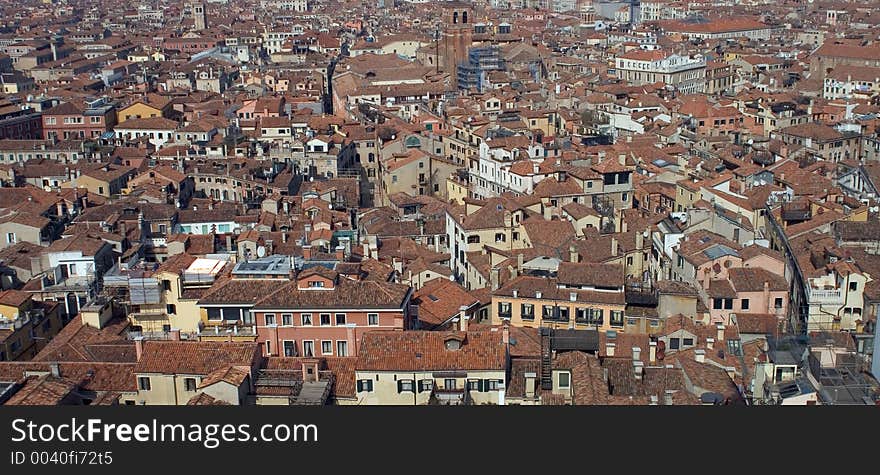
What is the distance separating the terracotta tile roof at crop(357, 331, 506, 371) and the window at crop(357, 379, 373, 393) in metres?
0.16

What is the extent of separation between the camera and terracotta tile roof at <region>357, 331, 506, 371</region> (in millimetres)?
12383

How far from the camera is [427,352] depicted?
41.4 feet

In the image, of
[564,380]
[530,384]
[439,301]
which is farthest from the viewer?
[439,301]

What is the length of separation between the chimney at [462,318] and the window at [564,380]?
2147 millimetres

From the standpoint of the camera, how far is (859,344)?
556 inches

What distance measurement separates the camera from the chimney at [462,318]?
1494 cm

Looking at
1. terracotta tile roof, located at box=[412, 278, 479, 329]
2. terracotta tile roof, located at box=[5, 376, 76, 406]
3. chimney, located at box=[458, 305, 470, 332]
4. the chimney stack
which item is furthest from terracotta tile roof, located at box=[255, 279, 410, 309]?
the chimney stack

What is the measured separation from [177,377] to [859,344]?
923 centimetres

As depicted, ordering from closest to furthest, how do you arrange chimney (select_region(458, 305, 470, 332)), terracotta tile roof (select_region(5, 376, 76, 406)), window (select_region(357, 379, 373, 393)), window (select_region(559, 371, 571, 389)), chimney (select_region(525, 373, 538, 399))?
terracotta tile roof (select_region(5, 376, 76, 406))
window (select_region(357, 379, 373, 393))
chimney (select_region(525, 373, 538, 399))
window (select_region(559, 371, 571, 389))
chimney (select_region(458, 305, 470, 332))

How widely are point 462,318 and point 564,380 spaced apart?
2.90 meters

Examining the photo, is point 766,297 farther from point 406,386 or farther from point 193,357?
point 193,357

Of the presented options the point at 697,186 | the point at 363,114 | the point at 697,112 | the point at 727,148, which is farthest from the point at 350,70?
the point at 697,186

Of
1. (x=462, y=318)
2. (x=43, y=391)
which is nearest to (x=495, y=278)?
(x=462, y=318)

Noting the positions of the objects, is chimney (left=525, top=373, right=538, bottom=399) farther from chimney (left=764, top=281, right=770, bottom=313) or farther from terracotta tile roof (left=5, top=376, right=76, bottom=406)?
chimney (left=764, top=281, right=770, bottom=313)
